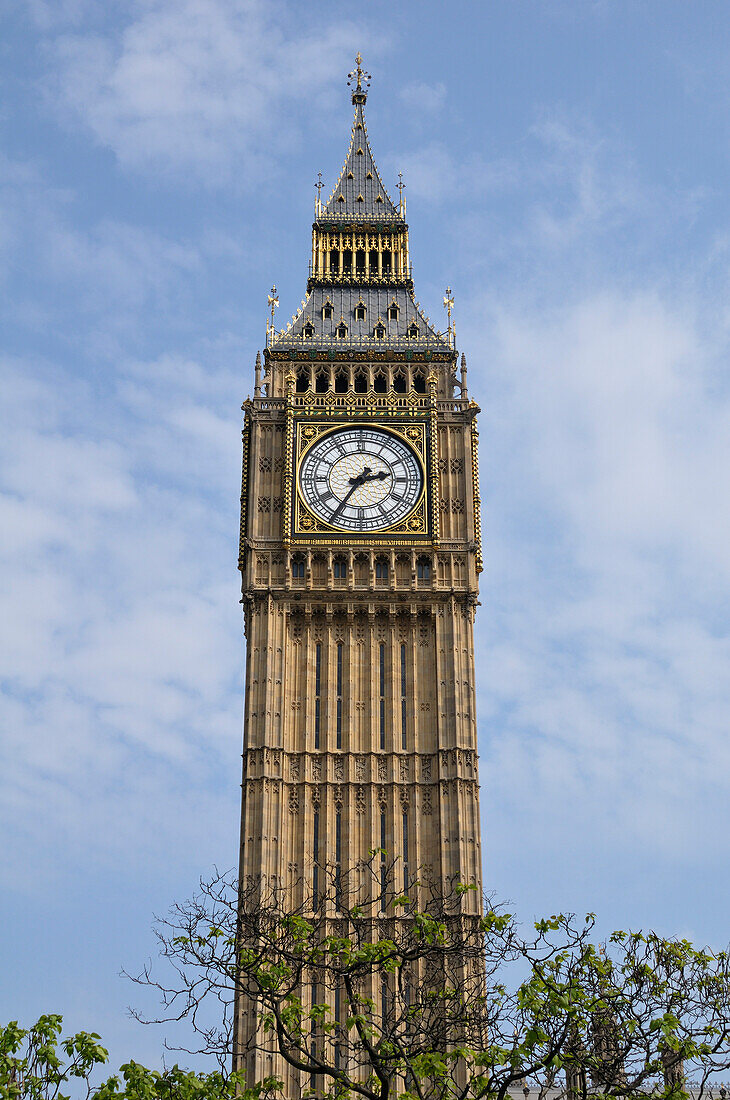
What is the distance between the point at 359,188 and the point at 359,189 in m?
0.09

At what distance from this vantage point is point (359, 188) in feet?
244

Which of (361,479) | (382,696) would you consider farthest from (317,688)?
(361,479)

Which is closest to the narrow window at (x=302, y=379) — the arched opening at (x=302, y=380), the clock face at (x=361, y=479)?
the arched opening at (x=302, y=380)

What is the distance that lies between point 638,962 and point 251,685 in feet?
103

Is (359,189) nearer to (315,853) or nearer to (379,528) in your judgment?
(379,528)

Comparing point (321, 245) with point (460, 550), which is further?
point (321, 245)

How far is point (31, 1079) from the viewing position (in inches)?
998

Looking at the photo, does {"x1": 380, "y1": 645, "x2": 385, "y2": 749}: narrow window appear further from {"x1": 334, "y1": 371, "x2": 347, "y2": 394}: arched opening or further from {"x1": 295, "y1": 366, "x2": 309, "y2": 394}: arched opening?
{"x1": 295, "y1": 366, "x2": 309, "y2": 394}: arched opening

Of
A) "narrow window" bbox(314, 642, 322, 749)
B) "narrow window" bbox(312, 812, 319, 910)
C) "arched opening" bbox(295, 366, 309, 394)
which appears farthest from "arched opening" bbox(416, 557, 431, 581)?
"narrow window" bbox(312, 812, 319, 910)

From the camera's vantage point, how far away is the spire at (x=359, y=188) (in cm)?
7269

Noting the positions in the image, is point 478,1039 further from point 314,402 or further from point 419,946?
point 314,402

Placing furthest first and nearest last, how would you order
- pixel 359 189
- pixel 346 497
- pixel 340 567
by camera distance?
pixel 359 189, pixel 346 497, pixel 340 567

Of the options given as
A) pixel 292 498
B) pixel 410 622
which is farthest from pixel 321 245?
pixel 410 622

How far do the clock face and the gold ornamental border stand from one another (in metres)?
0.16
